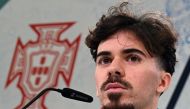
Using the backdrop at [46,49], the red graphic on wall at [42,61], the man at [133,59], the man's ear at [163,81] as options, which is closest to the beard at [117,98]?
the man at [133,59]

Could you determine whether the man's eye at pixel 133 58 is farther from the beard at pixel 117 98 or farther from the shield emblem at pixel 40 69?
the shield emblem at pixel 40 69

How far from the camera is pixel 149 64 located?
4.29 feet

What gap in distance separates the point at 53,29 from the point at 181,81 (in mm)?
632

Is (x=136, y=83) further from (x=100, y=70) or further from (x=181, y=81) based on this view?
(x=181, y=81)

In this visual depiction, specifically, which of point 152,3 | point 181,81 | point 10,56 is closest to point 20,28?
point 10,56

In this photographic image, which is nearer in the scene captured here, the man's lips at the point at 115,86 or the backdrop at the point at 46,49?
the man's lips at the point at 115,86

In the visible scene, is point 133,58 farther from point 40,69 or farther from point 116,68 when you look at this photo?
point 40,69

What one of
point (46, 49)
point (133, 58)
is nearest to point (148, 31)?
point (133, 58)

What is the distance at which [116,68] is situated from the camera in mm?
1259

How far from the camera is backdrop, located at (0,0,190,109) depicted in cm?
220

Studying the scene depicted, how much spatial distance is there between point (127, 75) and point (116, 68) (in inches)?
1.3

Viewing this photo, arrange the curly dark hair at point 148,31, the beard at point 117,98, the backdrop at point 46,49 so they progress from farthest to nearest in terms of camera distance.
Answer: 1. the backdrop at point 46,49
2. the curly dark hair at point 148,31
3. the beard at point 117,98

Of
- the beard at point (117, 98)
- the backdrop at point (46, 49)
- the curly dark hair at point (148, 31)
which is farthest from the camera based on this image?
the backdrop at point (46, 49)

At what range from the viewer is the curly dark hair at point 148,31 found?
53.5 inches
